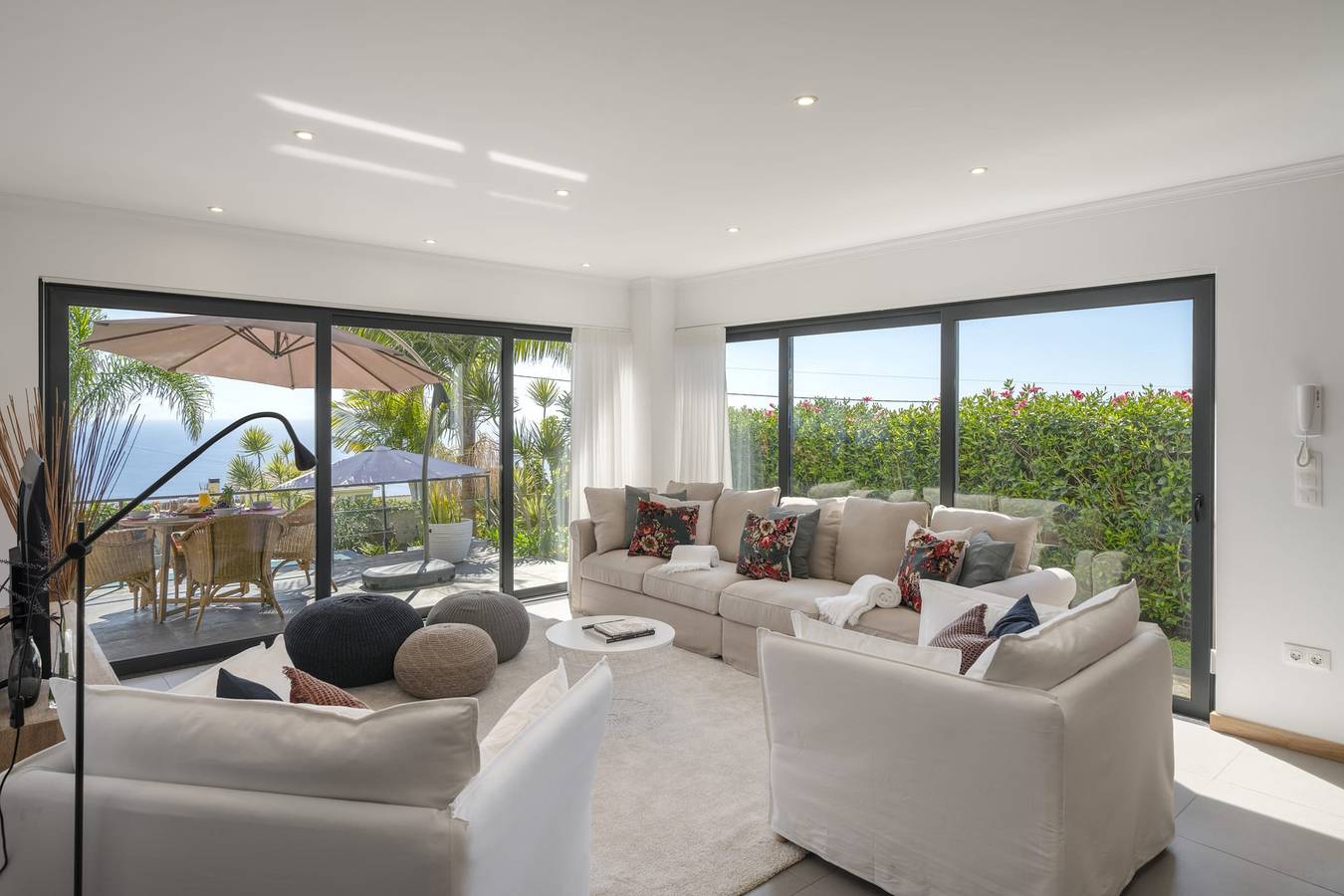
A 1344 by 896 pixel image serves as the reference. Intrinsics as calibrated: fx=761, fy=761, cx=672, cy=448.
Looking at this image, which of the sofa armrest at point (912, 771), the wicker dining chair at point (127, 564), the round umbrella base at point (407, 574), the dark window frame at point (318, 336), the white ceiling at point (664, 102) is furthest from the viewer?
the round umbrella base at point (407, 574)

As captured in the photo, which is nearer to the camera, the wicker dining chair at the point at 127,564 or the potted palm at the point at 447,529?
the wicker dining chair at the point at 127,564

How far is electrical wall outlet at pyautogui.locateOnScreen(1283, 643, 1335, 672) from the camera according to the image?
136 inches

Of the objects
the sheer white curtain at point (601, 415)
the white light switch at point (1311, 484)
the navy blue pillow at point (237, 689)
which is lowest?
the navy blue pillow at point (237, 689)

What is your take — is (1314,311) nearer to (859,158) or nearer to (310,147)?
(859,158)

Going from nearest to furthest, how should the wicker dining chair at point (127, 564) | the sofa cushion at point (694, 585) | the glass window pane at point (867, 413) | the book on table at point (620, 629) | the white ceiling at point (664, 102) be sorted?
the white ceiling at point (664, 102) < the book on table at point (620, 629) < the wicker dining chair at point (127, 564) < the sofa cushion at point (694, 585) < the glass window pane at point (867, 413)

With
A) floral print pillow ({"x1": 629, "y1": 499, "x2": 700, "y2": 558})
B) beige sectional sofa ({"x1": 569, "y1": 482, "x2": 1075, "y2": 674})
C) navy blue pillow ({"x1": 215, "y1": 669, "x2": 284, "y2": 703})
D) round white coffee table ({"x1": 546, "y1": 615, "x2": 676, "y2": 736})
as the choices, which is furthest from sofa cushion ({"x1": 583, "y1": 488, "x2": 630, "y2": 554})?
navy blue pillow ({"x1": 215, "y1": 669, "x2": 284, "y2": 703})

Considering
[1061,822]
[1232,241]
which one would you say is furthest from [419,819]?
[1232,241]

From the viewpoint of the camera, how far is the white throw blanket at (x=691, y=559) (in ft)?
16.4

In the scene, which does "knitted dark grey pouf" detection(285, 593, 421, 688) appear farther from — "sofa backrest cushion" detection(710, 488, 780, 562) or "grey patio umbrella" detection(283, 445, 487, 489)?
"sofa backrest cushion" detection(710, 488, 780, 562)

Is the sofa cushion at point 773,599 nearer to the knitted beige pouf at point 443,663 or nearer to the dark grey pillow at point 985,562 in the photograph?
the dark grey pillow at point 985,562

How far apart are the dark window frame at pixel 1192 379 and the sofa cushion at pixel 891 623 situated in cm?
125

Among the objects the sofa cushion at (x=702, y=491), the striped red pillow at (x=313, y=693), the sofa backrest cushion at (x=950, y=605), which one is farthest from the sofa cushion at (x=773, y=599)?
the striped red pillow at (x=313, y=693)

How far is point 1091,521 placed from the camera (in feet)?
14.0

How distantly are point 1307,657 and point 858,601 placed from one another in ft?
6.63
